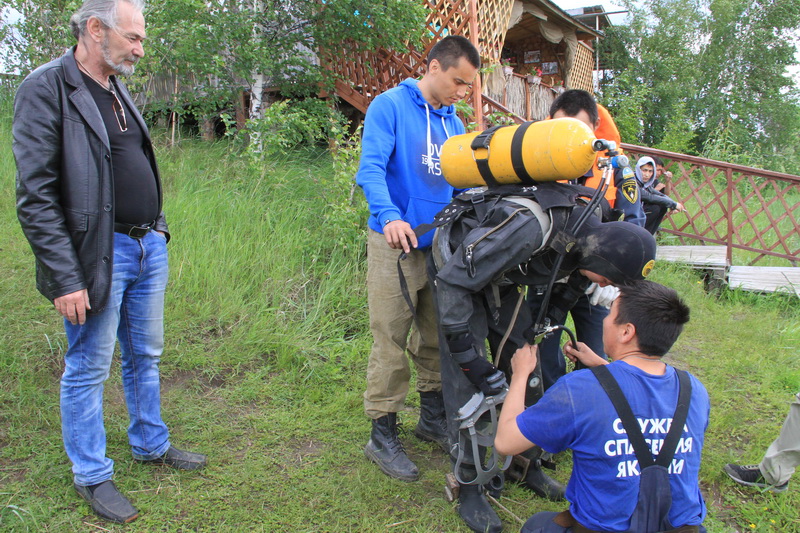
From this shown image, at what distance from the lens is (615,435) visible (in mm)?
1644

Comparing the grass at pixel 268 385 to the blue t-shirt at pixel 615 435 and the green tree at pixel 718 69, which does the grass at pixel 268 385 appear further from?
the green tree at pixel 718 69

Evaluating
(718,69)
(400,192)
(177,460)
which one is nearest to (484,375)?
(400,192)

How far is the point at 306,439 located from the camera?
302 centimetres

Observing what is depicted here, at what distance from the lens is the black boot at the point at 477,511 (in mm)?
2346

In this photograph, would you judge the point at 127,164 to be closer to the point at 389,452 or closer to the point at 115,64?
the point at 115,64

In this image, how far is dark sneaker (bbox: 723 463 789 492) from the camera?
2.77 m

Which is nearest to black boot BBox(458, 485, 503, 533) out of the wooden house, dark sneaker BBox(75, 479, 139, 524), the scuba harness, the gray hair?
the scuba harness

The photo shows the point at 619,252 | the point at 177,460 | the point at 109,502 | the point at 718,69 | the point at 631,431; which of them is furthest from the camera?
the point at 718,69

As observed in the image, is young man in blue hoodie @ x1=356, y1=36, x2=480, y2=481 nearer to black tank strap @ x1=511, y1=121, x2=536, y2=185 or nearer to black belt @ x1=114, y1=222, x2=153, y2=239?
black tank strap @ x1=511, y1=121, x2=536, y2=185

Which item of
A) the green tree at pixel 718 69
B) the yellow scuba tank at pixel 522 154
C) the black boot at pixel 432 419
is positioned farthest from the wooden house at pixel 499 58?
the yellow scuba tank at pixel 522 154

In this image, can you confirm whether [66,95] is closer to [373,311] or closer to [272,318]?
[373,311]

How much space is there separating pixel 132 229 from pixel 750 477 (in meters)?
3.22

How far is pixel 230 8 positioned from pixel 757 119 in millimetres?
15995

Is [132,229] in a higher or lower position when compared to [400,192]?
lower
